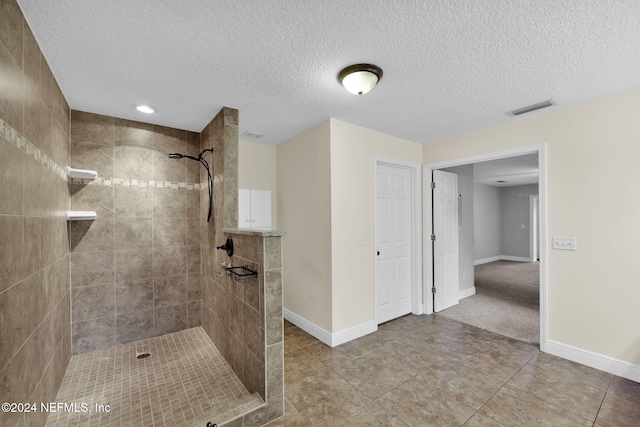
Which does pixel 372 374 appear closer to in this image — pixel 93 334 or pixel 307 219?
pixel 307 219

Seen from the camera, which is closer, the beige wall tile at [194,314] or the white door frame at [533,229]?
the beige wall tile at [194,314]

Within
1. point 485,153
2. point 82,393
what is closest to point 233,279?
point 82,393

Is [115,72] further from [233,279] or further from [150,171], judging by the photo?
[233,279]

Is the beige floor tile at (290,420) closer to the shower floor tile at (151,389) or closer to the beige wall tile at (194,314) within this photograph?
the shower floor tile at (151,389)

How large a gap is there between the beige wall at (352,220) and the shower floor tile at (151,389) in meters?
1.24

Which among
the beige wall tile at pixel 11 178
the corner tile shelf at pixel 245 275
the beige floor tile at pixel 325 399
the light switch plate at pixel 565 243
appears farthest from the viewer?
the light switch plate at pixel 565 243

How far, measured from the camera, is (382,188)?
3.45 metres

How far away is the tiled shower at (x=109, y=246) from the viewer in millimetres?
1322

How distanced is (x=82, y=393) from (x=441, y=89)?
371cm

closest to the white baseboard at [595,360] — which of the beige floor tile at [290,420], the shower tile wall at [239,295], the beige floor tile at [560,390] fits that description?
the beige floor tile at [560,390]

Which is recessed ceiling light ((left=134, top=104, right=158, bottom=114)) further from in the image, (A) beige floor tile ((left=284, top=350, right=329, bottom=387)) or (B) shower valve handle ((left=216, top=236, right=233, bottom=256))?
(A) beige floor tile ((left=284, top=350, right=329, bottom=387))

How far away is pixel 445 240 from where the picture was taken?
13.1 ft

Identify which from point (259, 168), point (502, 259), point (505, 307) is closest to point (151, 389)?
point (259, 168)

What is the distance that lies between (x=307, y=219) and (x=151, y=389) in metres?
2.10
